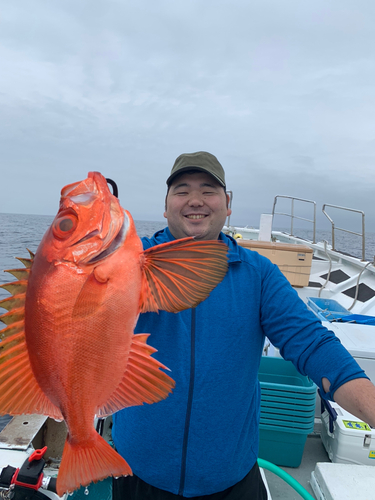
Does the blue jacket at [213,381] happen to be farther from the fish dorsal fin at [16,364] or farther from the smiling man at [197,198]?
the fish dorsal fin at [16,364]

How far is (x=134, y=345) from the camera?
3.27ft

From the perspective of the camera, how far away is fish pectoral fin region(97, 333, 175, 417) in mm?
990

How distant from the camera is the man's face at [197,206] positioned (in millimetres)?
1825

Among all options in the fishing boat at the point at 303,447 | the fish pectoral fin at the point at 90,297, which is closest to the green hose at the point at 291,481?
the fishing boat at the point at 303,447

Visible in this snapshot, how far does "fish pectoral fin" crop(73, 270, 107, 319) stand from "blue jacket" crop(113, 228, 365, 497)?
2.59ft

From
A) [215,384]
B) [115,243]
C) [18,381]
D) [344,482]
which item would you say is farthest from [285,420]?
[115,243]

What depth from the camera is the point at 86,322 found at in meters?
0.92

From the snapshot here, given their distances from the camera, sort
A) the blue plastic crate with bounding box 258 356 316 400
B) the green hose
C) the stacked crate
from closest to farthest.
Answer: the green hose, the stacked crate, the blue plastic crate with bounding box 258 356 316 400

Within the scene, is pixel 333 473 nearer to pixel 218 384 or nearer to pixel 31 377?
pixel 218 384

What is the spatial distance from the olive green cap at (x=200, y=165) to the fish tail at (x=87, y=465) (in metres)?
1.39

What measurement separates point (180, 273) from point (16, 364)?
0.60 meters

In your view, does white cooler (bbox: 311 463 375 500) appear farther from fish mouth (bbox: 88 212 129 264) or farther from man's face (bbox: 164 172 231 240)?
fish mouth (bbox: 88 212 129 264)

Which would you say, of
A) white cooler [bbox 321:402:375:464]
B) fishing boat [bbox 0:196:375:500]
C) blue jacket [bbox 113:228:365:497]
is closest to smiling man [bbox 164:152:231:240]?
blue jacket [bbox 113:228:365:497]

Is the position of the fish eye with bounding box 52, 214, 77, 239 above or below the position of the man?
above
